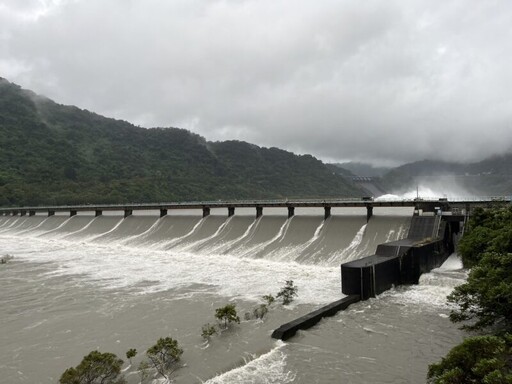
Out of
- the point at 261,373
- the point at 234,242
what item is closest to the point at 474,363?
the point at 261,373

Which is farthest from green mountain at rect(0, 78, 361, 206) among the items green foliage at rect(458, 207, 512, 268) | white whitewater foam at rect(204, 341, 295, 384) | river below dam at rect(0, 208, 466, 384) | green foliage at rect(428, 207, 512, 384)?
white whitewater foam at rect(204, 341, 295, 384)

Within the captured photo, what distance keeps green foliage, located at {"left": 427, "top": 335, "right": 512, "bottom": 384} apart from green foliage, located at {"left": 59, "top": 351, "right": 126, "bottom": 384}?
774cm

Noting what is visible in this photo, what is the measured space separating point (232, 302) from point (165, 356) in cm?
643

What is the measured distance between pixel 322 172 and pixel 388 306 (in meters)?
125

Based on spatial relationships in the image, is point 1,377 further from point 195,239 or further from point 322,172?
point 322,172

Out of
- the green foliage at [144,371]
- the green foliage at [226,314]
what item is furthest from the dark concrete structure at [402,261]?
the green foliage at [144,371]

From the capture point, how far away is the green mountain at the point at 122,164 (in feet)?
283

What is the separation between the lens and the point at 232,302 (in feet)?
56.3

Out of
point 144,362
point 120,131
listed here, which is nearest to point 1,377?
point 144,362

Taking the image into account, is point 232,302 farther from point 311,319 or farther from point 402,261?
point 402,261

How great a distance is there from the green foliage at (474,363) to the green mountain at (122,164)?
79.8 metres

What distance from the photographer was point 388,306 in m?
16.0

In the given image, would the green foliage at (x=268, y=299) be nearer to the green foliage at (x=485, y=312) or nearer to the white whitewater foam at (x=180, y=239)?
the green foliage at (x=485, y=312)

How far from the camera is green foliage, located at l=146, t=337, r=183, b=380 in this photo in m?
10.6
